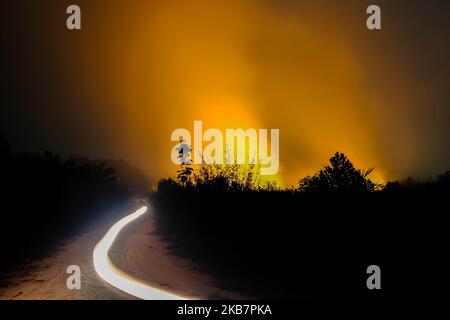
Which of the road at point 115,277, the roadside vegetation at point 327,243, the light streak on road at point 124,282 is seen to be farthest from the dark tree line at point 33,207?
the roadside vegetation at point 327,243

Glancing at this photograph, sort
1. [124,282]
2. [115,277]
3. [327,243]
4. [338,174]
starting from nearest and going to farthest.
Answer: [124,282]
[115,277]
[327,243]
[338,174]

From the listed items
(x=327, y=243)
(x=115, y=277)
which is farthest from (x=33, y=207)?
(x=327, y=243)

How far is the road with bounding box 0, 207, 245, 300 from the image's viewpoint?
22.4 ft

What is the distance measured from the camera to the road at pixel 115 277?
683cm

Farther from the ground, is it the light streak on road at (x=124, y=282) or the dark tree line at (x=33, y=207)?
the light streak on road at (x=124, y=282)

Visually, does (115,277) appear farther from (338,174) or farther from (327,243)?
(338,174)

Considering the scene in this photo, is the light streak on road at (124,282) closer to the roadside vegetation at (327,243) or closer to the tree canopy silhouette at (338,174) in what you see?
the roadside vegetation at (327,243)

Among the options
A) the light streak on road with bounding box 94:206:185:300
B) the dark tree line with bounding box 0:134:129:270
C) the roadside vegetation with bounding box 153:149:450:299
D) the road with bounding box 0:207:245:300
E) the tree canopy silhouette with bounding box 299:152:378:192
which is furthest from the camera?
the tree canopy silhouette with bounding box 299:152:378:192

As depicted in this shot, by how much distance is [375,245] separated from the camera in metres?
8.90

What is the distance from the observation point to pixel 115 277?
7898 mm

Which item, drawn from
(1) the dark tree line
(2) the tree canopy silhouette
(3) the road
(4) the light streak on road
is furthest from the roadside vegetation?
(2) the tree canopy silhouette

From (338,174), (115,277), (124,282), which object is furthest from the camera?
(338,174)

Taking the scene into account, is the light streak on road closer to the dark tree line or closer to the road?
the road

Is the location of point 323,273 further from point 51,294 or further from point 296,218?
point 51,294
